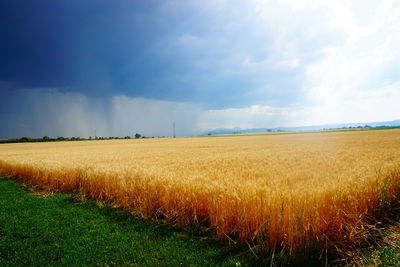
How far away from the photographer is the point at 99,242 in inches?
196

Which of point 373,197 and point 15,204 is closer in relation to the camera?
point 373,197

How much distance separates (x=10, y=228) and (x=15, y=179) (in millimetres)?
10479

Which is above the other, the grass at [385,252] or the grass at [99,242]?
the grass at [385,252]

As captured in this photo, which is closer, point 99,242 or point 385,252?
point 385,252

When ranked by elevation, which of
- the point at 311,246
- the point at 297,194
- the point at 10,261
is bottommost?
the point at 10,261

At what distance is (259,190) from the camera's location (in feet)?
16.1

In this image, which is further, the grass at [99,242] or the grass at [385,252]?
the grass at [99,242]

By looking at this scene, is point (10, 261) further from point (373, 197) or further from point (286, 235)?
point (373, 197)

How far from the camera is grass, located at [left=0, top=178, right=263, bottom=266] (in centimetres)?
417

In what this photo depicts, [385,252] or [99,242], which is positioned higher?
[385,252]

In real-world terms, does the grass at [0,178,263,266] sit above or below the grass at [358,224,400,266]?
below

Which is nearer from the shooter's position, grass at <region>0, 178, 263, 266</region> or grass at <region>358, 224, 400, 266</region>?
grass at <region>358, 224, 400, 266</region>

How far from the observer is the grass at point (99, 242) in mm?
4172

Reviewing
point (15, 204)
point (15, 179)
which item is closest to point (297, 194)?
point (15, 204)
